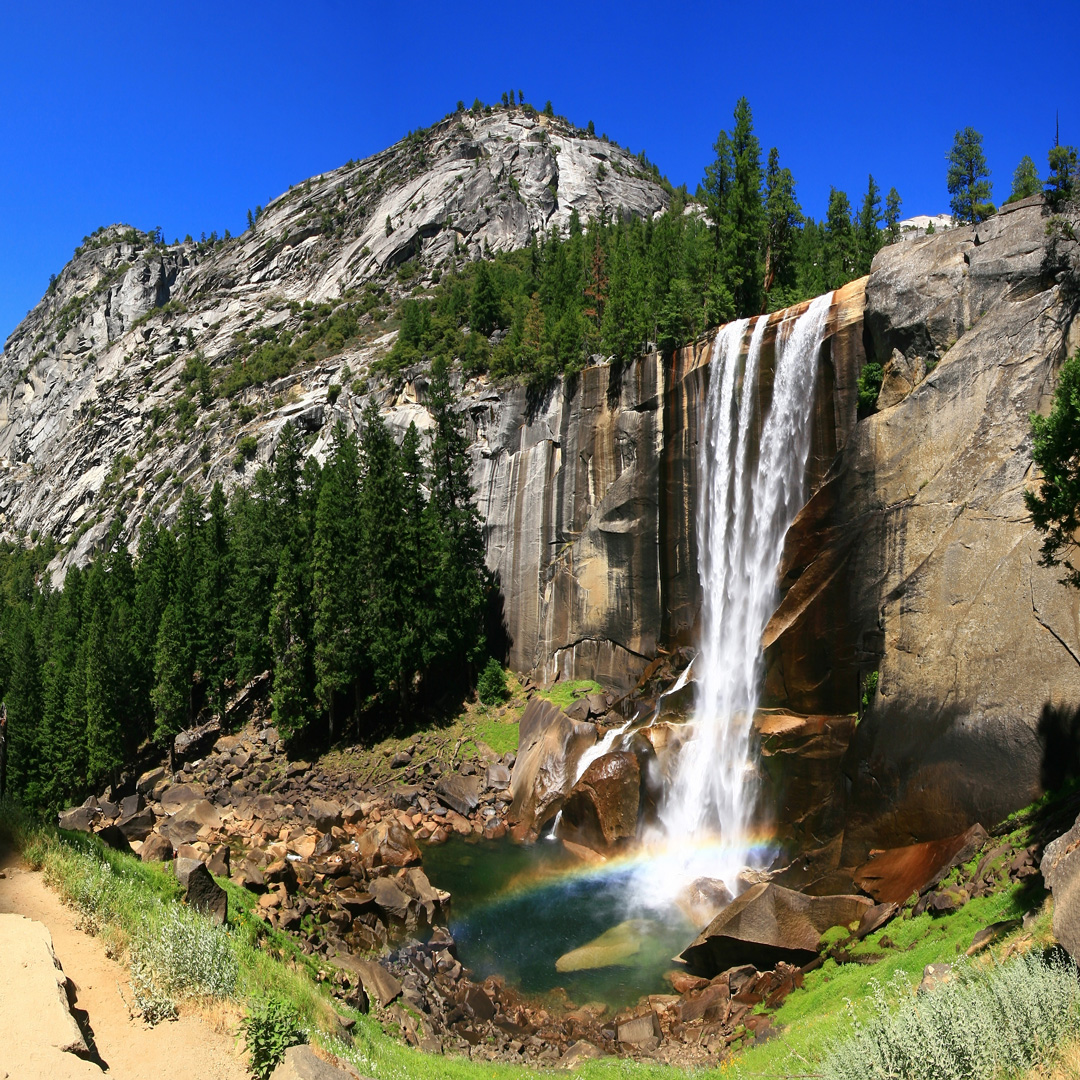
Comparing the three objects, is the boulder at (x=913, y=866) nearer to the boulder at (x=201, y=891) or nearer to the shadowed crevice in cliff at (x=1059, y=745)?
the shadowed crevice in cliff at (x=1059, y=745)

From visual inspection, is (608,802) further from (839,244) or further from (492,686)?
(839,244)

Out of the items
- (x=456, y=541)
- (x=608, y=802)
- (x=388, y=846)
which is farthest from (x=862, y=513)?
(x=456, y=541)

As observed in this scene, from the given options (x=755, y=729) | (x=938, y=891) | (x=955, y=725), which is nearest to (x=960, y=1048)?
(x=938, y=891)

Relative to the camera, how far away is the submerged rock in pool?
66.4 feet

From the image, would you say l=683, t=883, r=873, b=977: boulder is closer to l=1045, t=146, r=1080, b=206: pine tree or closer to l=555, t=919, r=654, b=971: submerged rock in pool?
l=555, t=919, r=654, b=971: submerged rock in pool

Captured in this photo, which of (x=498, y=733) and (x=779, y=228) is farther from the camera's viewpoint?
(x=779, y=228)

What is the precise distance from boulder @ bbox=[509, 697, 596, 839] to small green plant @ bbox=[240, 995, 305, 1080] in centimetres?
2168

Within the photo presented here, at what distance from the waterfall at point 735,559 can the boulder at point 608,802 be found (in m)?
1.31

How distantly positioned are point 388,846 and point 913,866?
1808cm

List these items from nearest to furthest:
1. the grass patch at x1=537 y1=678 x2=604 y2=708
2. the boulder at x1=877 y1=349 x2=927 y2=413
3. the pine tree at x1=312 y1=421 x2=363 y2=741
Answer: the boulder at x1=877 y1=349 x2=927 y2=413, the grass patch at x1=537 y1=678 x2=604 y2=708, the pine tree at x1=312 y1=421 x2=363 y2=741

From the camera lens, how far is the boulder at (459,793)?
109 feet

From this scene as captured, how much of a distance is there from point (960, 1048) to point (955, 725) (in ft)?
40.3

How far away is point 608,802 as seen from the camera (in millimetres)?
28000

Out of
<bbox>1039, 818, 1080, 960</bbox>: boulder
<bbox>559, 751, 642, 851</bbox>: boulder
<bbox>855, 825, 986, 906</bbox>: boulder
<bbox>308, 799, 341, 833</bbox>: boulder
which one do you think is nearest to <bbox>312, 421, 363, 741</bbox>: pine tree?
<bbox>308, 799, 341, 833</bbox>: boulder
